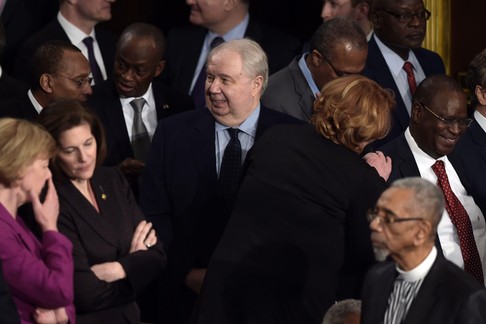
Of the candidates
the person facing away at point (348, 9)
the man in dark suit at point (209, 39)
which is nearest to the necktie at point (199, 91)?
the man in dark suit at point (209, 39)

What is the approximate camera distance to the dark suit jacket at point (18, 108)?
21.0 ft

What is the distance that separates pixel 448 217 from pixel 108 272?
1776 mm

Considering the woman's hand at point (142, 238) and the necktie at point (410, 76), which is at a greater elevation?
the woman's hand at point (142, 238)

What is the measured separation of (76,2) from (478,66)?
215cm

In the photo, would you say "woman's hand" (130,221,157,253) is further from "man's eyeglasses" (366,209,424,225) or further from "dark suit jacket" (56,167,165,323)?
"man's eyeglasses" (366,209,424,225)

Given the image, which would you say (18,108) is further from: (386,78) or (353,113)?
(386,78)

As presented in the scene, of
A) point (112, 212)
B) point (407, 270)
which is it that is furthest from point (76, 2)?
point (407, 270)

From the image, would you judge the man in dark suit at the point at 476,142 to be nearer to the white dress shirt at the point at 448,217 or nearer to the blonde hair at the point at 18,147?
the white dress shirt at the point at 448,217

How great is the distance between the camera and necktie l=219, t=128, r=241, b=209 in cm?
605

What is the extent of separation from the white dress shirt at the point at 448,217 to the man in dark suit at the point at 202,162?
2.46ft

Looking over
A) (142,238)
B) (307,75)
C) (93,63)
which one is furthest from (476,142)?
(93,63)

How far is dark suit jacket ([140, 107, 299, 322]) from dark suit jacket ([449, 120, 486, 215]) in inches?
42.4

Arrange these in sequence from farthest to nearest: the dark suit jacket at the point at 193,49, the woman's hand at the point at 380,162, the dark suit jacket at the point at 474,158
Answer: the dark suit jacket at the point at 193,49, the dark suit jacket at the point at 474,158, the woman's hand at the point at 380,162

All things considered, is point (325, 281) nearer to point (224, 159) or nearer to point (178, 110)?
point (224, 159)
